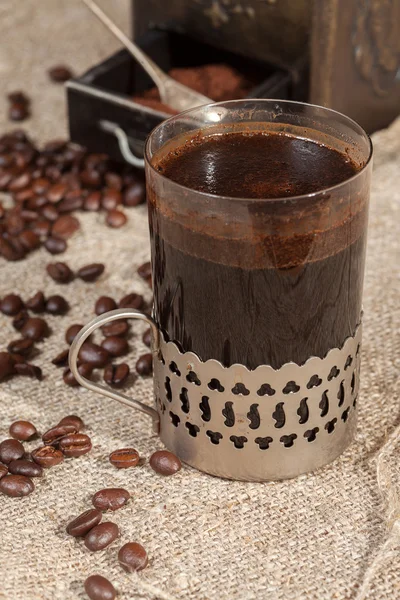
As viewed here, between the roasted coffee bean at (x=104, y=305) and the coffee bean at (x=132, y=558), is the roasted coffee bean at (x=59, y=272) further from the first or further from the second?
the coffee bean at (x=132, y=558)

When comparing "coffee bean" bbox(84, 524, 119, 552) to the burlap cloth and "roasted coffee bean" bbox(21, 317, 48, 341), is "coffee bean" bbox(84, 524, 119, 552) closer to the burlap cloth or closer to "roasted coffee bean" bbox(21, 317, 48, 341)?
the burlap cloth

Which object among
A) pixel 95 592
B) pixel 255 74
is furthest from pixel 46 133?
pixel 95 592

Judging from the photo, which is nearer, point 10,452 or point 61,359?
point 10,452

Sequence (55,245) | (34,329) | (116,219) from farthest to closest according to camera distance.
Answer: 1. (116,219)
2. (55,245)
3. (34,329)

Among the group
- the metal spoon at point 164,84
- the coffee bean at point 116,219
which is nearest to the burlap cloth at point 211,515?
the coffee bean at point 116,219

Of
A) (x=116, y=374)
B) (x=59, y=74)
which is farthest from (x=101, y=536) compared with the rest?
(x=59, y=74)

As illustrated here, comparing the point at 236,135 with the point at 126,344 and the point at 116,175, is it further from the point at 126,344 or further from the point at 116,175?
the point at 116,175

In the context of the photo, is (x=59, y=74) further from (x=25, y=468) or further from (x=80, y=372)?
(x=25, y=468)
